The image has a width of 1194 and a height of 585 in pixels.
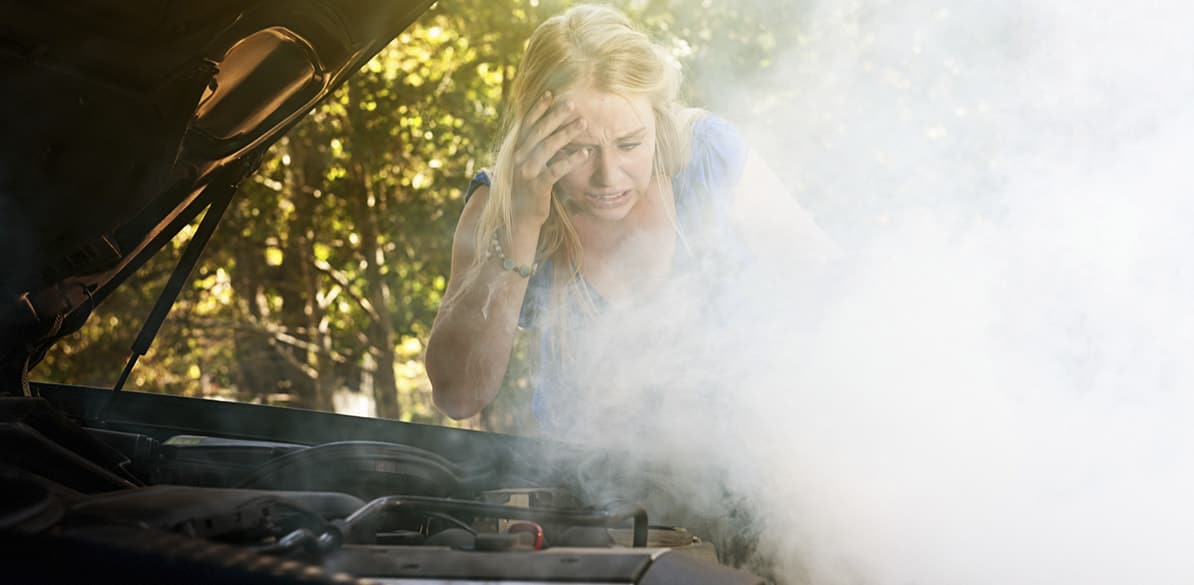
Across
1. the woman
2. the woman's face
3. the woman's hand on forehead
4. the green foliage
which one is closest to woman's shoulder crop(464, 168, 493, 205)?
the woman

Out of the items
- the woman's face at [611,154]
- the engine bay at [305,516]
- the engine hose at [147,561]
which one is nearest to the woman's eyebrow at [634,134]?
the woman's face at [611,154]

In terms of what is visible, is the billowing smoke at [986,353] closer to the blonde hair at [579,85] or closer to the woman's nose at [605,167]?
the blonde hair at [579,85]

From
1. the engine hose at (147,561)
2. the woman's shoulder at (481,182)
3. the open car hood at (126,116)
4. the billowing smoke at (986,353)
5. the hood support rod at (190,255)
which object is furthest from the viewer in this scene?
the woman's shoulder at (481,182)

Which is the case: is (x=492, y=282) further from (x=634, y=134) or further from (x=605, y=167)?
(x=634, y=134)

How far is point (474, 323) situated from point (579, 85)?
0.92m

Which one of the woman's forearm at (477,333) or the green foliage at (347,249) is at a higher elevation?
the green foliage at (347,249)

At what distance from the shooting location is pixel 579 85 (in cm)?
352

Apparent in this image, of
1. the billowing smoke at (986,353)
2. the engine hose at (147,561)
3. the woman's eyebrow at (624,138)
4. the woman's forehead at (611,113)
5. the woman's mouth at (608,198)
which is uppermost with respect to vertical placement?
the woman's forehead at (611,113)

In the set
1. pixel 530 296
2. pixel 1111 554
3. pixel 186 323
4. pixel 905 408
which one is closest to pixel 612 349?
pixel 530 296

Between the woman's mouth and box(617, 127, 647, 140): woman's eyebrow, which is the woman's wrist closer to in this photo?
the woman's mouth

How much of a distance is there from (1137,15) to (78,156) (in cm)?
277

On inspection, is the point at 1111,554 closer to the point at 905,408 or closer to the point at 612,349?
the point at 905,408

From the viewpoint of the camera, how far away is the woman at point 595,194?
3.48 m

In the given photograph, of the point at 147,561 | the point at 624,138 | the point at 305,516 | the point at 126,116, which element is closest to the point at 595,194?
the point at 624,138
